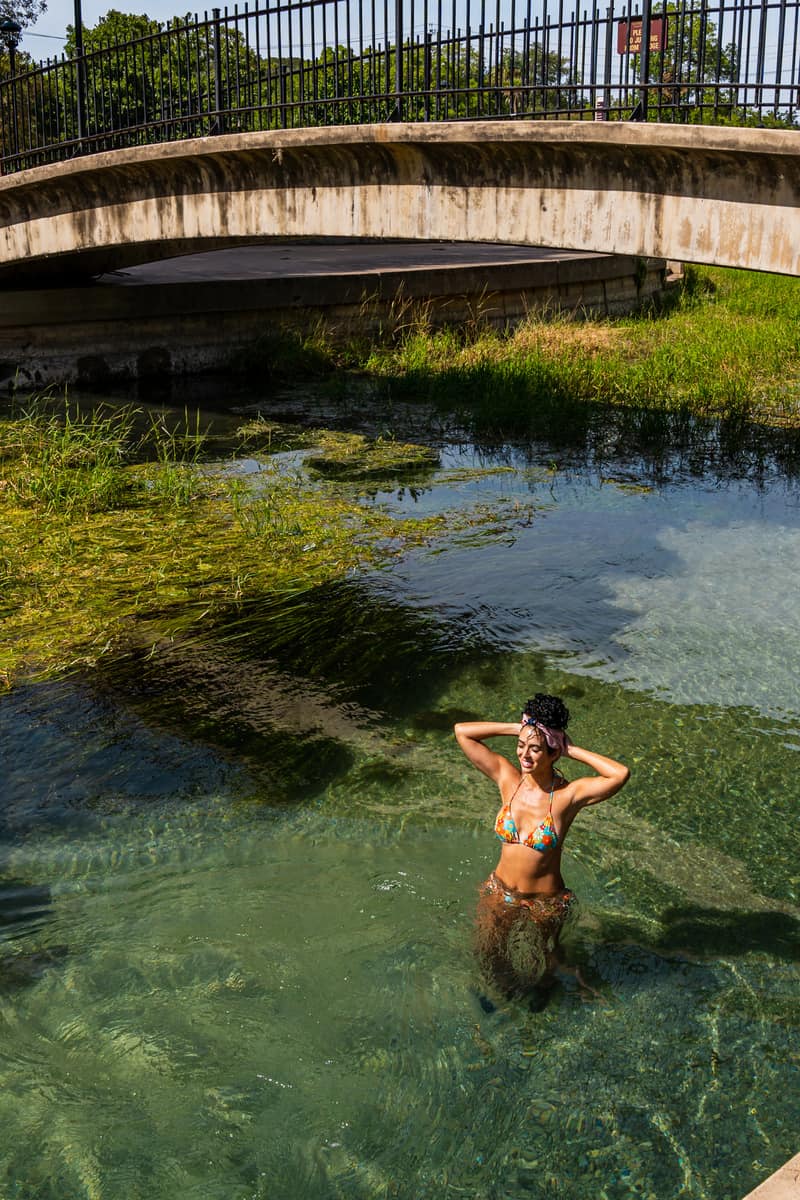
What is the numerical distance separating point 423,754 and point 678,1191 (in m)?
3.13

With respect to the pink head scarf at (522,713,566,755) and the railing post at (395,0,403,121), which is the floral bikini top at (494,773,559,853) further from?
the railing post at (395,0,403,121)

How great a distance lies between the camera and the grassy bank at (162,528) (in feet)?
28.1

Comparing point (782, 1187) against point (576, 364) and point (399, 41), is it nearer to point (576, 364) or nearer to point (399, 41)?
point (399, 41)

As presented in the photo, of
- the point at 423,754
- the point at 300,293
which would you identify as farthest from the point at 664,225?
the point at 300,293

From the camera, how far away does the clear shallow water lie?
4.23 metres

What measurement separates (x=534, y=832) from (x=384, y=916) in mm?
936

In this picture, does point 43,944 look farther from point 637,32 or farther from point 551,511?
point 637,32

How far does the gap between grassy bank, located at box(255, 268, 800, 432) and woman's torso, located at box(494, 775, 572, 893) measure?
10.1 meters

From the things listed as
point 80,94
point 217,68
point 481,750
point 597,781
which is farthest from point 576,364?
point 597,781

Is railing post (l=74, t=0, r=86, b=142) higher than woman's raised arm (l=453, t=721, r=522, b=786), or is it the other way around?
railing post (l=74, t=0, r=86, b=142)

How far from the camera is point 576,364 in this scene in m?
16.6

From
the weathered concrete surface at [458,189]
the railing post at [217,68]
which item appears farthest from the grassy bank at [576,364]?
the railing post at [217,68]

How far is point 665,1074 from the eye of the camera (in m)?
4.54

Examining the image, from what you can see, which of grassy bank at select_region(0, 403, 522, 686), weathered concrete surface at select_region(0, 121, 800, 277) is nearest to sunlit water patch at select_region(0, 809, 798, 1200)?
grassy bank at select_region(0, 403, 522, 686)
